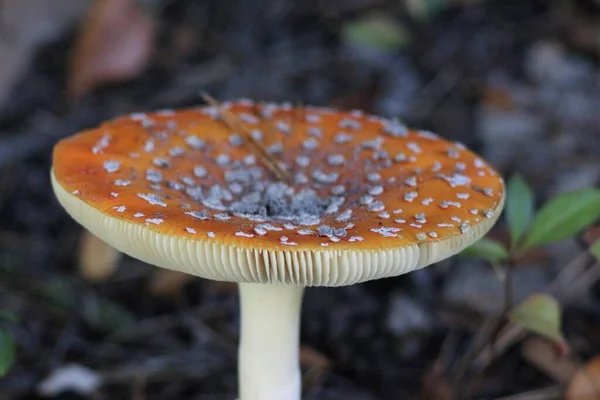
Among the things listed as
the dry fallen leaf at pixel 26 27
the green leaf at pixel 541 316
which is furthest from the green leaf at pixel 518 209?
the dry fallen leaf at pixel 26 27

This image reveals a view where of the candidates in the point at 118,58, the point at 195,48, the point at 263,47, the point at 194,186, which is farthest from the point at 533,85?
the point at 194,186

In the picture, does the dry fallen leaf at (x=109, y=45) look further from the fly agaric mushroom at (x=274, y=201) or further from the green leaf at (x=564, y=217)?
the green leaf at (x=564, y=217)

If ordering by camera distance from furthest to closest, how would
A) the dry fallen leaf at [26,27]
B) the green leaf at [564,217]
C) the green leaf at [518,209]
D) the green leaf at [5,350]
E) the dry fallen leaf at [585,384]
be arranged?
the dry fallen leaf at [26,27], the dry fallen leaf at [585,384], the green leaf at [518,209], the green leaf at [564,217], the green leaf at [5,350]

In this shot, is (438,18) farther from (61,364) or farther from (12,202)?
(61,364)

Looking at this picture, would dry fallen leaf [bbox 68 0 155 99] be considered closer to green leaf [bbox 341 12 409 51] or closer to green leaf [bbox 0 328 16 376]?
green leaf [bbox 341 12 409 51]

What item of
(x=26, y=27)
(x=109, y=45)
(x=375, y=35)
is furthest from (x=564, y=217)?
(x=26, y=27)

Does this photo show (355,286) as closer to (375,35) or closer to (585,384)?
(585,384)
